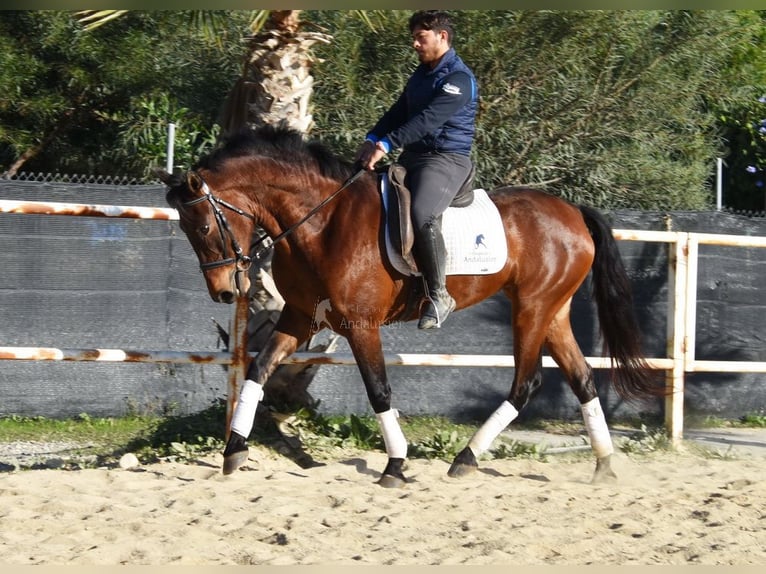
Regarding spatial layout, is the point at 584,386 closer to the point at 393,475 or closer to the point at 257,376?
the point at 393,475

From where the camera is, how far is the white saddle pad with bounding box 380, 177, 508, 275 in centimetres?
630

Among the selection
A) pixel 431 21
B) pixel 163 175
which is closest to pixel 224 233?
pixel 163 175

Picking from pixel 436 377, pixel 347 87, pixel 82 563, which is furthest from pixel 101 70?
pixel 82 563

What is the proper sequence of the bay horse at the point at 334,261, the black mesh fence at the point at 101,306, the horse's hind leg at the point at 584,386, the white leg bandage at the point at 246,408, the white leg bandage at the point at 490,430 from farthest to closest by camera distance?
the black mesh fence at the point at 101,306 < the horse's hind leg at the point at 584,386 < the white leg bandage at the point at 490,430 < the white leg bandage at the point at 246,408 < the bay horse at the point at 334,261

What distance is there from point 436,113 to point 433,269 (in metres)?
0.95

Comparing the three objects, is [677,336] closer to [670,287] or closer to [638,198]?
[670,287]

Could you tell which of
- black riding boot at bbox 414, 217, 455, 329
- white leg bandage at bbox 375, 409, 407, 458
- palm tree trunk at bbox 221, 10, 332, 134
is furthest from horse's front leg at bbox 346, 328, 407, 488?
palm tree trunk at bbox 221, 10, 332, 134

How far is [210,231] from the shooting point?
585 centimetres

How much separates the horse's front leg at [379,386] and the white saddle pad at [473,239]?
1.58 ft

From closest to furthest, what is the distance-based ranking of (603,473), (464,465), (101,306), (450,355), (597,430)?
(464,465) < (603,473) < (597,430) < (450,355) < (101,306)

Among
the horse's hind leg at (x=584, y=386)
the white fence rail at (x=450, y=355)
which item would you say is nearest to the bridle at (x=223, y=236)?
the white fence rail at (x=450, y=355)

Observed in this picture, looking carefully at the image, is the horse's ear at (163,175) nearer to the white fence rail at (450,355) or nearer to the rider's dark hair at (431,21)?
the white fence rail at (450,355)

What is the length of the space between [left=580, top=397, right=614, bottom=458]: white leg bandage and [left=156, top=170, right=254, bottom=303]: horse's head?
2.53m

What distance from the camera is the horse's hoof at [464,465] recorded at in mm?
6375
